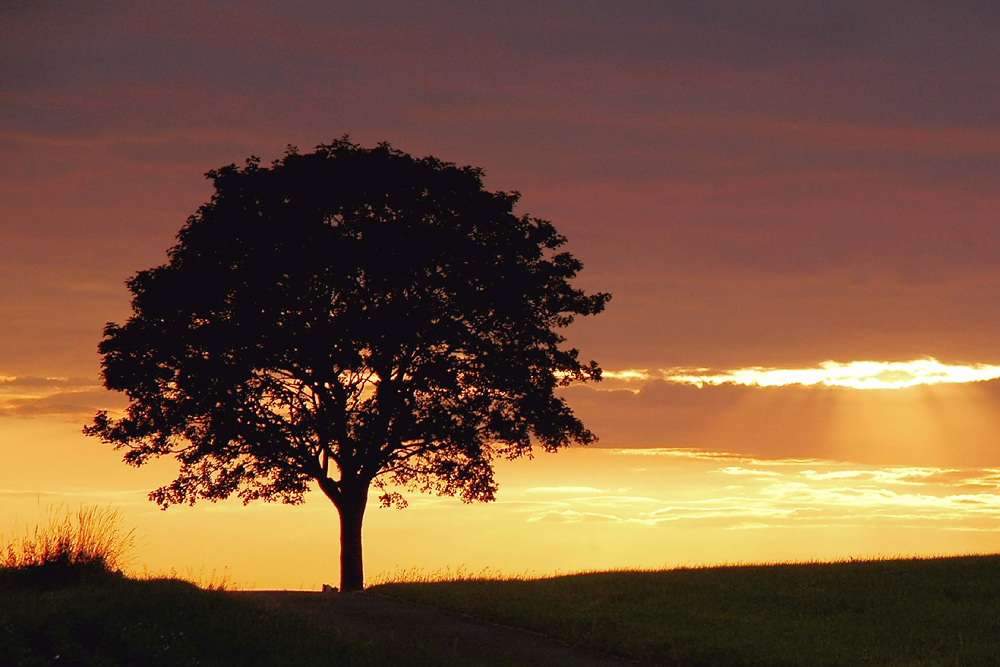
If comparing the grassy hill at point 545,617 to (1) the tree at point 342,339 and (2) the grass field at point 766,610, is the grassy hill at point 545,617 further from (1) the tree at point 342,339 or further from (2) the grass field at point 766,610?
(1) the tree at point 342,339

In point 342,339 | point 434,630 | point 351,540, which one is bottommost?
point 434,630

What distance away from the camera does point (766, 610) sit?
86.6 ft

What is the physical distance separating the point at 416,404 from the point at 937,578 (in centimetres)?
1652

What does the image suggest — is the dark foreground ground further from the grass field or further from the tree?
the tree

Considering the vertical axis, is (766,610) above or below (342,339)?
below

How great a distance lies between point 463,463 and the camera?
33.4 metres

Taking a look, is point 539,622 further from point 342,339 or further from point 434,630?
point 342,339

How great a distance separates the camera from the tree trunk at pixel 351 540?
32.4 metres

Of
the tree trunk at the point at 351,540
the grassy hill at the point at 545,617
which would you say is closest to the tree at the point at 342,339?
the tree trunk at the point at 351,540

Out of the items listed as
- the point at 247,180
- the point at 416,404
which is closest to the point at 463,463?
the point at 416,404

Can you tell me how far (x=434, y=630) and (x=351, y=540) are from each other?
925 cm

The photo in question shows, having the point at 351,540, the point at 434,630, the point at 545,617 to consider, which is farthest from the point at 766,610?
the point at 351,540

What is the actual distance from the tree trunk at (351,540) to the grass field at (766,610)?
3.02m

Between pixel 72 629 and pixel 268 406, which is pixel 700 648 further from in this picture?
pixel 268 406
